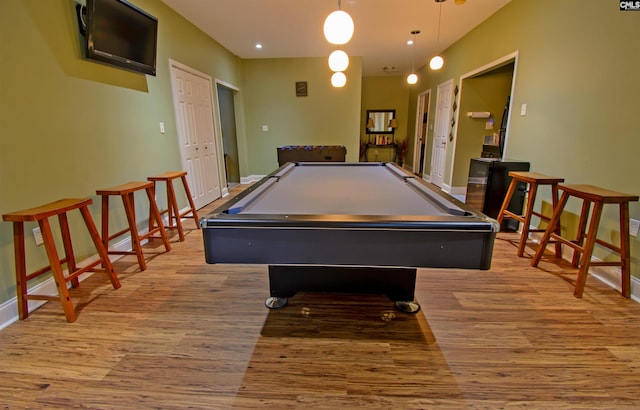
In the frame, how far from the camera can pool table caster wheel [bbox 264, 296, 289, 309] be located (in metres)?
1.94

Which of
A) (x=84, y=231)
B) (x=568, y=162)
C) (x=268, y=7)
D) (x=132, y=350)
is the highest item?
(x=268, y=7)

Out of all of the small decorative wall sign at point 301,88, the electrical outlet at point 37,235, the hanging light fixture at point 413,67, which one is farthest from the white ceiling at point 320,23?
the electrical outlet at point 37,235

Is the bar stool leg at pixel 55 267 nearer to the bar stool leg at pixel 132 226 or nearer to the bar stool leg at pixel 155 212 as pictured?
the bar stool leg at pixel 132 226

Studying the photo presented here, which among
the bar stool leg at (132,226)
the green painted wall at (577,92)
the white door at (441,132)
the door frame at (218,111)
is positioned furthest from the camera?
the white door at (441,132)

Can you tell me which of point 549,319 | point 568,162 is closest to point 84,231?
point 549,319

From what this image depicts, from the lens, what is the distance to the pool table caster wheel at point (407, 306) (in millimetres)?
1891

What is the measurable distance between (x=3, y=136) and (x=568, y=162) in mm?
4277

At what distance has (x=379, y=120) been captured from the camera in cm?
828

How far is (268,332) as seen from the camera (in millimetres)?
1720

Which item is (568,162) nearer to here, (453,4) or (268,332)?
(453,4)

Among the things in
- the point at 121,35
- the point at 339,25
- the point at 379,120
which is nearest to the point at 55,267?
the point at 121,35

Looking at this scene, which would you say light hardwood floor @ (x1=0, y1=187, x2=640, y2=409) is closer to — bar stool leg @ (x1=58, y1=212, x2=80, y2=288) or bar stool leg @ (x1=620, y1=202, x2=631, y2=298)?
bar stool leg @ (x1=620, y1=202, x2=631, y2=298)

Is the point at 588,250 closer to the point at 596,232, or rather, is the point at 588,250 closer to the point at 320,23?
the point at 596,232

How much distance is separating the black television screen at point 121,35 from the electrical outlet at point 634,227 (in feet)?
13.9
